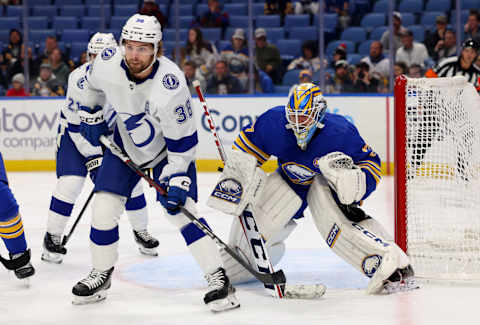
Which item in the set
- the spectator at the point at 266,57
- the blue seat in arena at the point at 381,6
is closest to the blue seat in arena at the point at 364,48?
the blue seat in arena at the point at 381,6

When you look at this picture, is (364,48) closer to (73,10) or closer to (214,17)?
(214,17)

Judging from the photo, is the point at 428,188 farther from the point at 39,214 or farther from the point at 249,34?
the point at 249,34

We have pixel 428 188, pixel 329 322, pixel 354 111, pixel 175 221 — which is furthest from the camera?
pixel 354 111

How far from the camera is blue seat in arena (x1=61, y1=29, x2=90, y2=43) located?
26.9ft

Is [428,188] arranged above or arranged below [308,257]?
above

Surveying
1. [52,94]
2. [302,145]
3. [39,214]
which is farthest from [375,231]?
[52,94]

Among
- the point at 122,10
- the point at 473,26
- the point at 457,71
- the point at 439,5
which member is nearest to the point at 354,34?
the point at 439,5

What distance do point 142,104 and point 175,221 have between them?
0.47 meters

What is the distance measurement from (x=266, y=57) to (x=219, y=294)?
5077 millimetres

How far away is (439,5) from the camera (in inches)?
289

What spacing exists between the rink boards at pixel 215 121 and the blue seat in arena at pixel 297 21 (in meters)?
0.80

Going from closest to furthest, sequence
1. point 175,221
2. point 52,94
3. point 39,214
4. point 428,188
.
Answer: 1. point 175,221
2. point 428,188
3. point 39,214
4. point 52,94

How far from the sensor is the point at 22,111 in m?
7.84

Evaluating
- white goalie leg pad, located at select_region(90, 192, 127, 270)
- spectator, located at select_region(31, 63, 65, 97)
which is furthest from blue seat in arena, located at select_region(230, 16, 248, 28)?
white goalie leg pad, located at select_region(90, 192, 127, 270)
